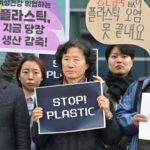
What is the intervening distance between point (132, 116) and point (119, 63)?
0.83 meters

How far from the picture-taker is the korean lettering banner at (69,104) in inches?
116

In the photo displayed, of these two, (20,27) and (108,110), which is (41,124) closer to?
(108,110)

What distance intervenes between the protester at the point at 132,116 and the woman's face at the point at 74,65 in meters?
0.31

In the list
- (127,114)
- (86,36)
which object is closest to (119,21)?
(127,114)

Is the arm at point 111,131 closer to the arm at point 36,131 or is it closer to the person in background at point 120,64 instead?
the arm at point 36,131

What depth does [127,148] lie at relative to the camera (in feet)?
10.6

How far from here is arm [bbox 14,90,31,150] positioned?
3.01 meters

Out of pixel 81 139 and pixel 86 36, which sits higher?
pixel 86 36

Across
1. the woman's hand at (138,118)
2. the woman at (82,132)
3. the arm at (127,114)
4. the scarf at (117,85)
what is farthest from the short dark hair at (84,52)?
the scarf at (117,85)

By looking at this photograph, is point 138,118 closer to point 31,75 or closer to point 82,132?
Answer: point 82,132

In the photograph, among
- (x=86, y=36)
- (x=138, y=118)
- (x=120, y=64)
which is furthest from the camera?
(x=86, y=36)

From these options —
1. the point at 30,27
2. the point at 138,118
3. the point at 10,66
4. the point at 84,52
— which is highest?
the point at 30,27

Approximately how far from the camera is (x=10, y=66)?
12.7ft

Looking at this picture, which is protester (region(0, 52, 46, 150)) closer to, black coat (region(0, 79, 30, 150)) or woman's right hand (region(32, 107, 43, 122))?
black coat (region(0, 79, 30, 150))
